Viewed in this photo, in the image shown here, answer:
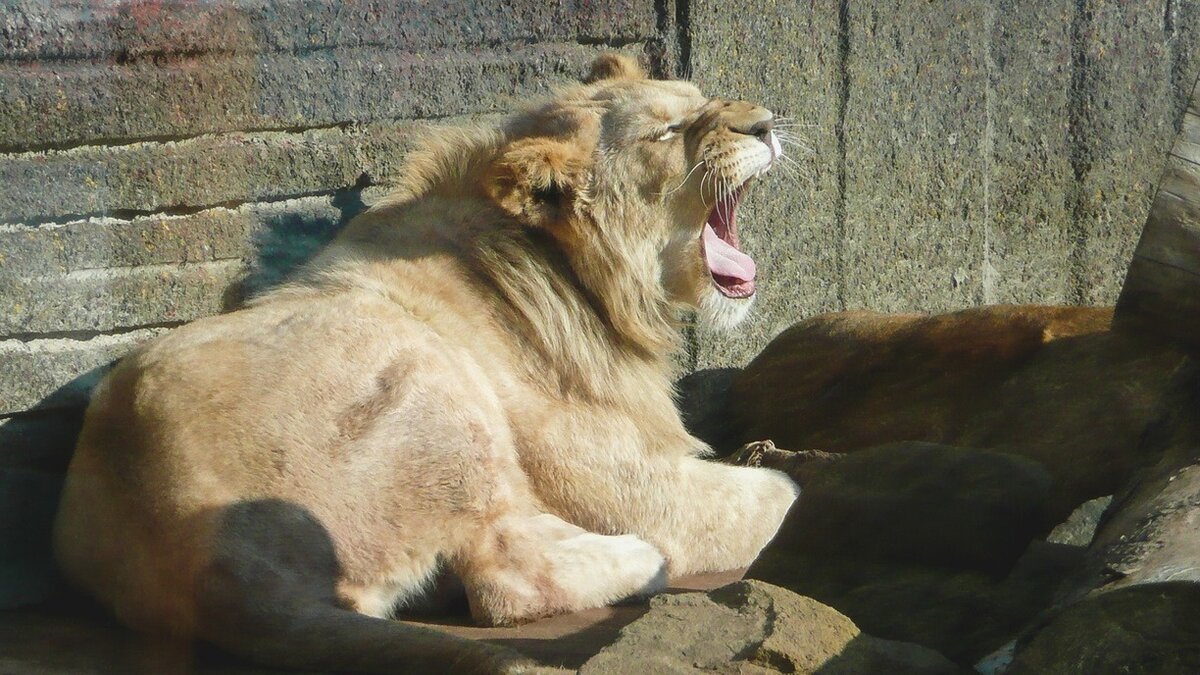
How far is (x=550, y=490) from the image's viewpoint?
165 inches

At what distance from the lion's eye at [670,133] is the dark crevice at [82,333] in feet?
5.32

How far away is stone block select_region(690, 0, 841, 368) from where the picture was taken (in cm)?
561

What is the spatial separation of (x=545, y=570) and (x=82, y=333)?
1614 millimetres

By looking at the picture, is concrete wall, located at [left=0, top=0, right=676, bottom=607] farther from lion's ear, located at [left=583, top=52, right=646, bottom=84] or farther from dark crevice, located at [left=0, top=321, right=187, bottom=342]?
lion's ear, located at [left=583, top=52, right=646, bottom=84]

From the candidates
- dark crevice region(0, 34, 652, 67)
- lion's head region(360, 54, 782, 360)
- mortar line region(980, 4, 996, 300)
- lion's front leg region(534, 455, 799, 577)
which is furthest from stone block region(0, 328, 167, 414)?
mortar line region(980, 4, 996, 300)

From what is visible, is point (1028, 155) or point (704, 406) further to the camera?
point (1028, 155)

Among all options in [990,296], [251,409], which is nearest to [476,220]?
[251,409]

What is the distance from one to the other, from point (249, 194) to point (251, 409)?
121cm

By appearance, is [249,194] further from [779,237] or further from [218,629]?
[779,237]

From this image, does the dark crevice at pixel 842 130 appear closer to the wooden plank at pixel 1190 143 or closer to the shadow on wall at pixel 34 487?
the wooden plank at pixel 1190 143

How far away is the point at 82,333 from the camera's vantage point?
4352 mm

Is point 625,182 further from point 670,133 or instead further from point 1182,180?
point 1182,180

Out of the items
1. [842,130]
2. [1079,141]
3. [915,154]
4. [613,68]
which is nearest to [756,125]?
[613,68]

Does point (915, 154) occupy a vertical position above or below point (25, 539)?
above
